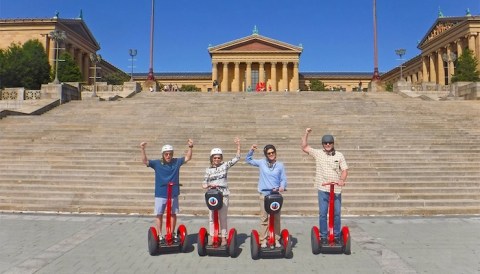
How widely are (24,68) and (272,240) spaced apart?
182 ft

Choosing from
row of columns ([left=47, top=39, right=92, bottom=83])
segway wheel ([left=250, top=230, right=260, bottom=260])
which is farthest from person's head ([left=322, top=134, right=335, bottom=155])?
row of columns ([left=47, top=39, right=92, bottom=83])

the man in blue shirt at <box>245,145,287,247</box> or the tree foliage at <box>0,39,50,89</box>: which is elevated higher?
the tree foliage at <box>0,39,50,89</box>

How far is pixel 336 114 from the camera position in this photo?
1941 centimetres

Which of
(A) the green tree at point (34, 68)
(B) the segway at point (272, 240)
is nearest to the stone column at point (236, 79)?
(A) the green tree at point (34, 68)

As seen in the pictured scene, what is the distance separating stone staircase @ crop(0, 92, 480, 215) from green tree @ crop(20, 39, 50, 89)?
36757mm

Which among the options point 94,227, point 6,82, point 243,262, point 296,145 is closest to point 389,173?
point 296,145

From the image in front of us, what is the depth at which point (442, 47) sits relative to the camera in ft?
228

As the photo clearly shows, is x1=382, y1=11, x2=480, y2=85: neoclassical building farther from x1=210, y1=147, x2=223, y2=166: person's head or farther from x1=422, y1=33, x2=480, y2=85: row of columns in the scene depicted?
x1=210, y1=147, x2=223, y2=166: person's head

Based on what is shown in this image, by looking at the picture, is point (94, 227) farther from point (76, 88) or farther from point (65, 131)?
point (76, 88)

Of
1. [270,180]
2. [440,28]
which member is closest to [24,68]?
[270,180]

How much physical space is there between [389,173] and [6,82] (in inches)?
2123

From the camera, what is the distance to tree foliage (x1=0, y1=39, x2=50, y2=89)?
50.0 m

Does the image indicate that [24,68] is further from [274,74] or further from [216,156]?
[216,156]

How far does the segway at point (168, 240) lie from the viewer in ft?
18.7
